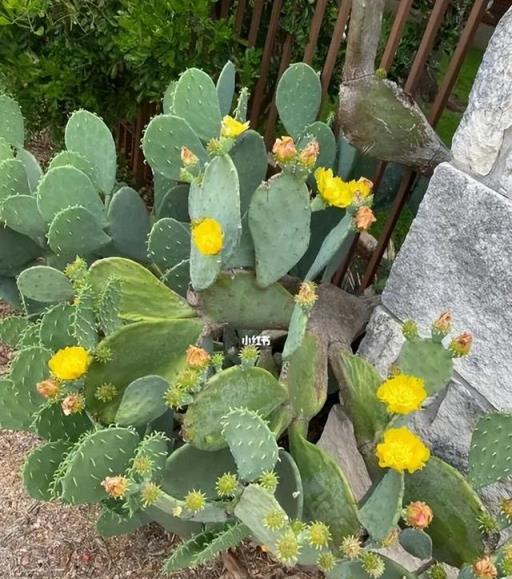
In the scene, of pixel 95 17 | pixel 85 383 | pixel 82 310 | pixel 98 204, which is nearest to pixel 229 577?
pixel 85 383

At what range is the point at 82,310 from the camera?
5.54ft

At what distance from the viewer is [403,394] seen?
153 cm

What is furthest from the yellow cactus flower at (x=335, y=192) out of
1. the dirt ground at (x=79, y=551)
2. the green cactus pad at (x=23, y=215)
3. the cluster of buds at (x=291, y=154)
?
the dirt ground at (x=79, y=551)

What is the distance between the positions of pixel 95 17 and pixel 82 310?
1.56 m

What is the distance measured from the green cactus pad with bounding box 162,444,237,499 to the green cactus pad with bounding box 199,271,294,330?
1.13ft

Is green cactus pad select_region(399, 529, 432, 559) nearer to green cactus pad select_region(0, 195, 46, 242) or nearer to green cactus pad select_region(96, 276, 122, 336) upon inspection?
green cactus pad select_region(96, 276, 122, 336)

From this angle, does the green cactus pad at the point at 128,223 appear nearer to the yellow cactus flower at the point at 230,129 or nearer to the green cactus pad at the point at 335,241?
the yellow cactus flower at the point at 230,129

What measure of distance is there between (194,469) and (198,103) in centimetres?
99

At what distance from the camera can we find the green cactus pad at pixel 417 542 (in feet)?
5.13

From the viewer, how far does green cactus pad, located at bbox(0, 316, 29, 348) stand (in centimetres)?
213

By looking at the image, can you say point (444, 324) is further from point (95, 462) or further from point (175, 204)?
point (175, 204)

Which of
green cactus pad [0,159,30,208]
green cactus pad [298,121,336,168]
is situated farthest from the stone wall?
green cactus pad [0,159,30,208]

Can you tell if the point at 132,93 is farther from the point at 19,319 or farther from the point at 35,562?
the point at 35,562

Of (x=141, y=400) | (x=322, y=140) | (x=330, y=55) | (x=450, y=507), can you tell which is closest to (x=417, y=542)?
(x=450, y=507)
